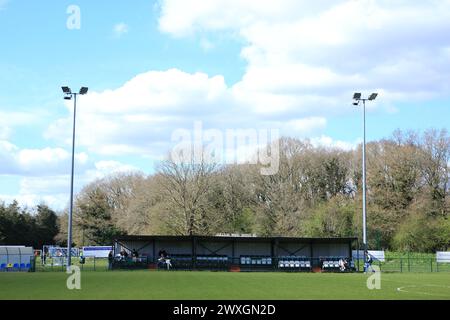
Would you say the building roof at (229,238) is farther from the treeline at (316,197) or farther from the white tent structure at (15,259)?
the treeline at (316,197)

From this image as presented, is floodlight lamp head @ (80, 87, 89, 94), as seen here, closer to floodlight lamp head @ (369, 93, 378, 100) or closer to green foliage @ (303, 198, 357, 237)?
floodlight lamp head @ (369, 93, 378, 100)

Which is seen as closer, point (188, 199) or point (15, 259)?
point (15, 259)

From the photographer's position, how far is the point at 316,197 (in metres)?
80.0

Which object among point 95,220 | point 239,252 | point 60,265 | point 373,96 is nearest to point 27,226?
point 95,220

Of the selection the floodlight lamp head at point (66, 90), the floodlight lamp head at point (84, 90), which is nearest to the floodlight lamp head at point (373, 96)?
the floodlight lamp head at point (84, 90)

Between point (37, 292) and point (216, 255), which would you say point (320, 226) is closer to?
point (216, 255)

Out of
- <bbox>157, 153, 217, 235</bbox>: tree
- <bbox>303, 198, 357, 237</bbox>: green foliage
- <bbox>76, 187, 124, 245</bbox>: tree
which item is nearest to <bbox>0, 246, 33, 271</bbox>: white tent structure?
<bbox>157, 153, 217, 235</bbox>: tree

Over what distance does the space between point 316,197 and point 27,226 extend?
49772 millimetres

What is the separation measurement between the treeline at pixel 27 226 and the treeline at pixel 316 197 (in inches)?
884

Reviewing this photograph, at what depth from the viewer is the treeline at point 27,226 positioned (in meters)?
95.1

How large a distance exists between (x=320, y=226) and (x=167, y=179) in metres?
20.1

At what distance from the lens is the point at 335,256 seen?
5066 centimetres

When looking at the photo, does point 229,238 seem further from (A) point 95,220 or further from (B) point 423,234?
(A) point 95,220

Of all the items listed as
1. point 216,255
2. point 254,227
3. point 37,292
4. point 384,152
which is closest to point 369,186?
A: point 384,152
